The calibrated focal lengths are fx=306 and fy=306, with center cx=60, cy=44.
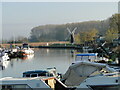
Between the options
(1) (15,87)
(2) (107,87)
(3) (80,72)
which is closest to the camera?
(2) (107,87)

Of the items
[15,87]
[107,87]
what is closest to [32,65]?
[15,87]

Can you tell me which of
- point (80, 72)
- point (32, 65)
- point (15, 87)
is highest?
point (80, 72)

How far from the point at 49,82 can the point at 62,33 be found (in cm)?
13170

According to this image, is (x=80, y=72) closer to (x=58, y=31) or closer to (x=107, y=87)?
(x=107, y=87)

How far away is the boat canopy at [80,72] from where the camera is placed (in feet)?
43.7

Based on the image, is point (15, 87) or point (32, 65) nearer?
point (15, 87)

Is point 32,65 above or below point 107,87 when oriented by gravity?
below

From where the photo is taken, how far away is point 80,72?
13.7 meters

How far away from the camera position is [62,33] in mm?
142750

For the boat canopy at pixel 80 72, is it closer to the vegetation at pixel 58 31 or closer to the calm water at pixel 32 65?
the calm water at pixel 32 65

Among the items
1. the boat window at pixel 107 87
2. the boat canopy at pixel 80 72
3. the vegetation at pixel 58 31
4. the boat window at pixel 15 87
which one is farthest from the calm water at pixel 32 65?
the vegetation at pixel 58 31

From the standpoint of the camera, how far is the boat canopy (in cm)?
1331

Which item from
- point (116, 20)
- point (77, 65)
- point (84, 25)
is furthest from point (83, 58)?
point (84, 25)

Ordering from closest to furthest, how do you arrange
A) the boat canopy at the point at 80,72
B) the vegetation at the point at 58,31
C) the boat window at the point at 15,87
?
the boat window at the point at 15,87, the boat canopy at the point at 80,72, the vegetation at the point at 58,31
